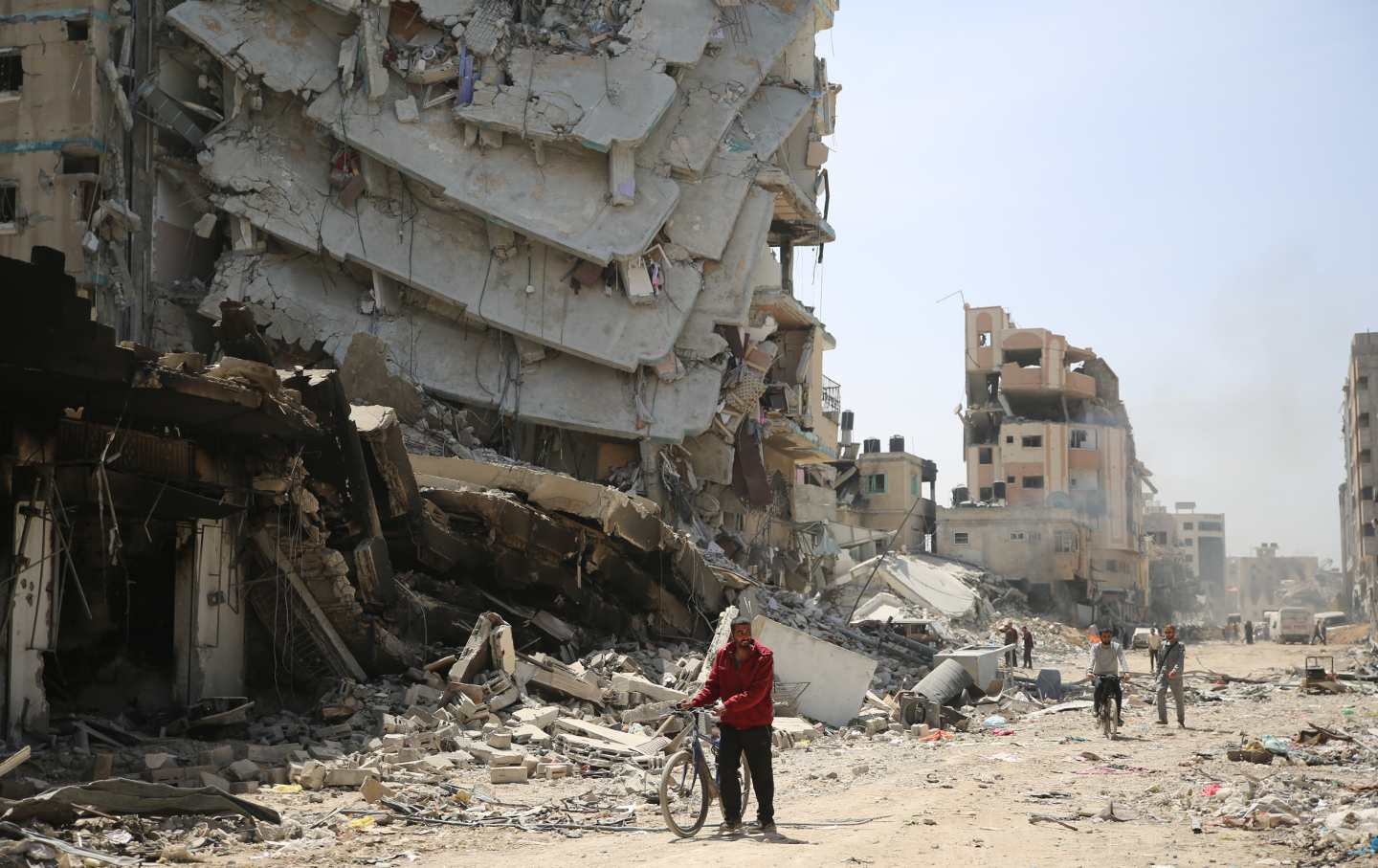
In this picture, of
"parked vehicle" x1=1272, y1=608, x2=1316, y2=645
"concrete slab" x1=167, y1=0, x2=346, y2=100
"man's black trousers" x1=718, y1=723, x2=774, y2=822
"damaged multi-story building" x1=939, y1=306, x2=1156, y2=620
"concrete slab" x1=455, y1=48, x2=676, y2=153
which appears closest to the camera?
"man's black trousers" x1=718, y1=723, x2=774, y2=822

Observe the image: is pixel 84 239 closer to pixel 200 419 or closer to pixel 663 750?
pixel 200 419

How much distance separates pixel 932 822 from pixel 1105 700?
32.7 feet

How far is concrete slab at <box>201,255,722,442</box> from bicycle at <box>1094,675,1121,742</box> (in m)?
15.7

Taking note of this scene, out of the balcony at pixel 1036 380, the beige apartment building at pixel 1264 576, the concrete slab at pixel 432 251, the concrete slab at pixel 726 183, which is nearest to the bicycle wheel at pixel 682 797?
the concrete slab at pixel 432 251

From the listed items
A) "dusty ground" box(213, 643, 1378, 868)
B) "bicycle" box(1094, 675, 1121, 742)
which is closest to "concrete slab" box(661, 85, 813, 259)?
"bicycle" box(1094, 675, 1121, 742)

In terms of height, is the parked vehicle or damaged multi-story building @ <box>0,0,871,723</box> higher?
damaged multi-story building @ <box>0,0,871,723</box>

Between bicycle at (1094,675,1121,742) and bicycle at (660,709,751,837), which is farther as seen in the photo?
bicycle at (1094,675,1121,742)

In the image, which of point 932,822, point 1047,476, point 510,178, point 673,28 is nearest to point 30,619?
point 932,822

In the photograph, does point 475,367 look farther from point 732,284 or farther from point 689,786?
point 689,786

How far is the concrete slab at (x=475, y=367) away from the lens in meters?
33.6

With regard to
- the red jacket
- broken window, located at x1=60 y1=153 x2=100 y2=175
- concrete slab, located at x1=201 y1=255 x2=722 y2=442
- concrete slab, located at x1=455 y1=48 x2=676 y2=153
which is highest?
concrete slab, located at x1=455 y1=48 x2=676 y2=153

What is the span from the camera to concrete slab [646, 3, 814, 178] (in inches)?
1362

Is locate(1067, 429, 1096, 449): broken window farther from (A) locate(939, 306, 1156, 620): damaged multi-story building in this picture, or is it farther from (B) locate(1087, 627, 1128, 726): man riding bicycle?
(B) locate(1087, 627, 1128, 726): man riding bicycle

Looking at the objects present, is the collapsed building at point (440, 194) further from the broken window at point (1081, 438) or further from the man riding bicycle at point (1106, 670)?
the broken window at point (1081, 438)
